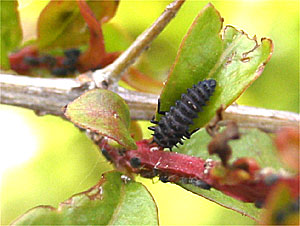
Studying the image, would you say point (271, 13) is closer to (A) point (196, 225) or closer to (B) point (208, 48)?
(A) point (196, 225)

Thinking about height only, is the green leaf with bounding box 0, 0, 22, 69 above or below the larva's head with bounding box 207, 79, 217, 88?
below

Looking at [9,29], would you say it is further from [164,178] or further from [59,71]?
[164,178]

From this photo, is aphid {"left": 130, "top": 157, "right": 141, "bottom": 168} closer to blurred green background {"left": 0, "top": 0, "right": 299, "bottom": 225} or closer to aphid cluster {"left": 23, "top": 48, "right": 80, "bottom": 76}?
aphid cluster {"left": 23, "top": 48, "right": 80, "bottom": 76}

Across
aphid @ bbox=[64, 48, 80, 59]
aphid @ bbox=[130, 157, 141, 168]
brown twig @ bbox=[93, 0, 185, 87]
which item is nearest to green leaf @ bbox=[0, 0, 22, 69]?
aphid @ bbox=[64, 48, 80, 59]

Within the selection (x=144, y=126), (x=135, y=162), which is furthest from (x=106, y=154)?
(x=144, y=126)

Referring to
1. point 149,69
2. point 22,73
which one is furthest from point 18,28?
point 149,69
